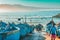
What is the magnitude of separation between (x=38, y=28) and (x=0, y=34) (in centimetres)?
2790

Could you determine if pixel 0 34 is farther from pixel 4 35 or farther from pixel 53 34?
pixel 53 34

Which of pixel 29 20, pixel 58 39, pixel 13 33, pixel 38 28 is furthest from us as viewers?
pixel 29 20

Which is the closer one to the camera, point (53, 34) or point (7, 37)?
point (7, 37)

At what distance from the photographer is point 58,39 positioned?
25344 mm

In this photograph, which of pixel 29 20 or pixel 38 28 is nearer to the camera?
pixel 38 28

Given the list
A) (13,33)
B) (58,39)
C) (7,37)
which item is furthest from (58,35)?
(7,37)

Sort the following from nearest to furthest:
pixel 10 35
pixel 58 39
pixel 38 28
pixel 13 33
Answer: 1. pixel 10 35
2. pixel 13 33
3. pixel 58 39
4. pixel 38 28

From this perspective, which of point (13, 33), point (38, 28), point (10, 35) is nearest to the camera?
point (10, 35)

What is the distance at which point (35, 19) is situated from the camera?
260 feet

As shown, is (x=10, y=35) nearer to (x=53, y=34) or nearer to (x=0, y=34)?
(x=0, y=34)

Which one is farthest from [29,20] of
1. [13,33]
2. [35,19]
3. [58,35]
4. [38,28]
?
[13,33]

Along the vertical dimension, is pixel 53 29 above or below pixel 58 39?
above

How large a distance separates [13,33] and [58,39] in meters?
7.64

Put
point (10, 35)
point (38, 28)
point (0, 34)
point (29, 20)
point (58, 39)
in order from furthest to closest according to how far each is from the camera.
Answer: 1. point (29, 20)
2. point (38, 28)
3. point (58, 39)
4. point (10, 35)
5. point (0, 34)
